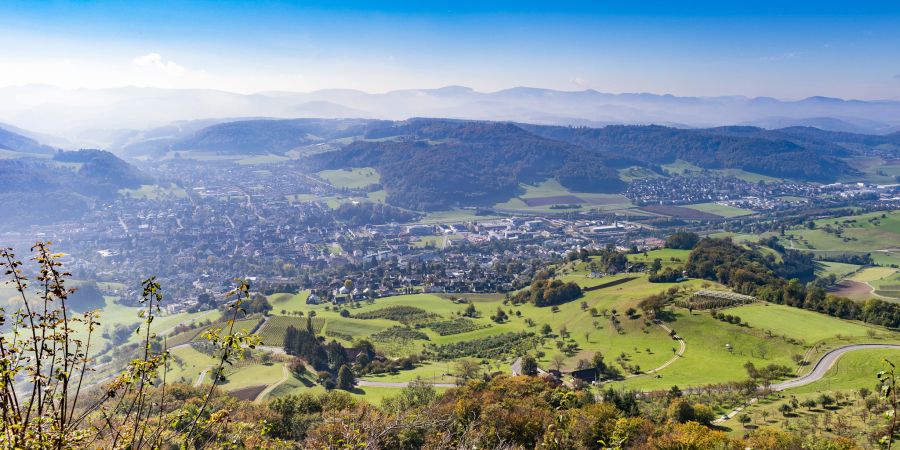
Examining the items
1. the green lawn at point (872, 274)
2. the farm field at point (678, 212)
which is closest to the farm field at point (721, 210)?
the farm field at point (678, 212)

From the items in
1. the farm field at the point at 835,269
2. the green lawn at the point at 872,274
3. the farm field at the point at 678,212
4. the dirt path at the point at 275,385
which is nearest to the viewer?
the dirt path at the point at 275,385

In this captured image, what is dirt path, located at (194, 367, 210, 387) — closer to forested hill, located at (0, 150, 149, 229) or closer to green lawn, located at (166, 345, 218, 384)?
green lawn, located at (166, 345, 218, 384)

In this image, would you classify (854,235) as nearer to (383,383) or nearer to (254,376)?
(383,383)

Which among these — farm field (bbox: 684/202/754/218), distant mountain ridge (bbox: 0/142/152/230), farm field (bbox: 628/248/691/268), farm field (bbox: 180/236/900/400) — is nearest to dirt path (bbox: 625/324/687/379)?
farm field (bbox: 180/236/900/400)

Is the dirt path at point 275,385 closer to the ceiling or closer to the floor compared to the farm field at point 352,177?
closer to the floor

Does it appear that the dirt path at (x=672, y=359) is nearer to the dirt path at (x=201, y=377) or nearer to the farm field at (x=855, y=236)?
the dirt path at (x=201, y=377)

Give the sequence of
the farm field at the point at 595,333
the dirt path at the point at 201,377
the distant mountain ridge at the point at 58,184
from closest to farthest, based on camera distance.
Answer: the farm field at the point at 595,333 → the dirt path at the point at 201,377 → the distant mountain ridge at the point at 58,184

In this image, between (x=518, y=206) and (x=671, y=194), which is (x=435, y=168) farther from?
(x=671, y=194)
